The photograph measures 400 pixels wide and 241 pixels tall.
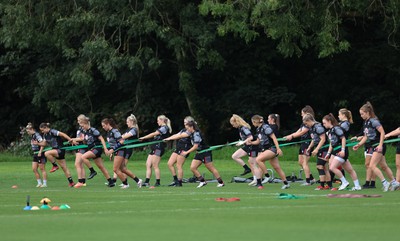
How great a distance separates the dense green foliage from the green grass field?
2065cm

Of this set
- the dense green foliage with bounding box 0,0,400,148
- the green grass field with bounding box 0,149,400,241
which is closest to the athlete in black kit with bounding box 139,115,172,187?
the green grass field with bounding box 0,149,400,241

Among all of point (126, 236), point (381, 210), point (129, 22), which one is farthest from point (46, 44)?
point (126, 236)

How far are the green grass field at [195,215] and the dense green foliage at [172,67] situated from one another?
67.7ft

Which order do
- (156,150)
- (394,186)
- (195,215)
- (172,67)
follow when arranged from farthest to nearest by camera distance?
(172,67) → (156,150) → (394,186) → (195,215)

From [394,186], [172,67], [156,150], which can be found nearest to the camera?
[394,186]

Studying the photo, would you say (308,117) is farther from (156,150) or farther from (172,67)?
(172,67)

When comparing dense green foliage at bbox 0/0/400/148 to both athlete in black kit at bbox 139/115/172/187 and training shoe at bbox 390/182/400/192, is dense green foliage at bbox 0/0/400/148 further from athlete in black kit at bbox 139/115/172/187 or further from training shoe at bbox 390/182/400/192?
training shoe at bbox 390/182/400/192

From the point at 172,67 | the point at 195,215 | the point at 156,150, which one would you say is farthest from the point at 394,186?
the point at 172,67

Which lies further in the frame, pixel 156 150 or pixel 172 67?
pixel 172 67

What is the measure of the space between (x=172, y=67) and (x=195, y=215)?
3615 cm

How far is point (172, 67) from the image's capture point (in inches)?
2153

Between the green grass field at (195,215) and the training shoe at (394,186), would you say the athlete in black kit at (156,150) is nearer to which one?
the green grass field at (195,215)

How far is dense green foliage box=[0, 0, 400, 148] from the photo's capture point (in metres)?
48.8

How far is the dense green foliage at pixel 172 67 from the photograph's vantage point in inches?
1923
